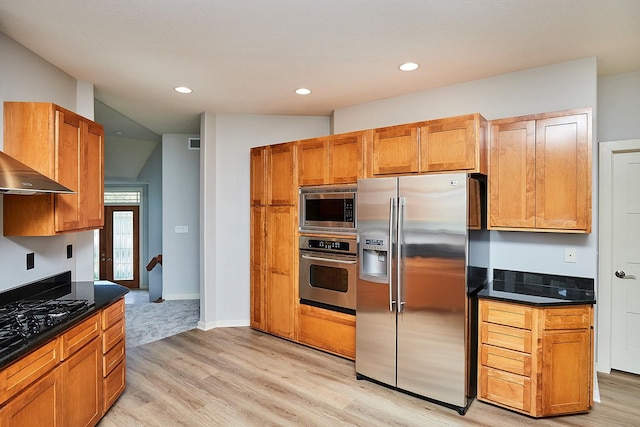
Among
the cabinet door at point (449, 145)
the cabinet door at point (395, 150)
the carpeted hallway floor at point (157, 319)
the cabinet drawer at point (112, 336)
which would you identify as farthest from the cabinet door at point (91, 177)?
the cabinet door at point (449, 145)

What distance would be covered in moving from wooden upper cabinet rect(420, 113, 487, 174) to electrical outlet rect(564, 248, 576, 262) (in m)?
0.91

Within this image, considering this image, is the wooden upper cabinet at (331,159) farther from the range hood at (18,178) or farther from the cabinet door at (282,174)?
the range hood at (18,178)

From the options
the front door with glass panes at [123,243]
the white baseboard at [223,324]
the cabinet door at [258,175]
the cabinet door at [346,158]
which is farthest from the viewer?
the front door with glass panes at [123,243]

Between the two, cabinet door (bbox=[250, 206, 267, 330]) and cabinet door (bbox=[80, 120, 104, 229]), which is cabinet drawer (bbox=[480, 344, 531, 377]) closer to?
cabinet door (bbox=[250, 206, 267, 330])

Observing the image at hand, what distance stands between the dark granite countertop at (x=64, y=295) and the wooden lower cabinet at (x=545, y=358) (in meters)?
2.79

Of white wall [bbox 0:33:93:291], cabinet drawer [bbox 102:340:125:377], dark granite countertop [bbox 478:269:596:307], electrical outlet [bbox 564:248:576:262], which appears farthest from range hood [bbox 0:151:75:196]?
electrical outlet [bbox 564:248:576:262]

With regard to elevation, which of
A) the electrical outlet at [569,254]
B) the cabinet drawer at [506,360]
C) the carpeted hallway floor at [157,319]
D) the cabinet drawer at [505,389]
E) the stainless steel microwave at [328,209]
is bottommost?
the carpeted hallway floor at [157,319]

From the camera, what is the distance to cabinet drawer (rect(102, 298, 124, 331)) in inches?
99.4

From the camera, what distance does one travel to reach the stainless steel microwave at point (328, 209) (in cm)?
351

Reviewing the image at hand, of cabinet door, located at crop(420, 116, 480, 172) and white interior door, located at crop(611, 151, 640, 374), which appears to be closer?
cabinet door, located at crop(420, 116, 480, 172)

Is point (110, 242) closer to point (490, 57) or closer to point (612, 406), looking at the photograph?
point (490, 57)

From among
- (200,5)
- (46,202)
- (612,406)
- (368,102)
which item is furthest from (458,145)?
(46,202)

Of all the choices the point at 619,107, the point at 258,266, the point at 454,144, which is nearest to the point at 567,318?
the point at 454,144

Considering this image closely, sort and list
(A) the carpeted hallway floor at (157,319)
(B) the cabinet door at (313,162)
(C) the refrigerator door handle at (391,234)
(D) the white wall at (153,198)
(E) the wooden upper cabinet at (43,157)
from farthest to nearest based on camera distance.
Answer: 1. (D) the white wall at (153,198)
2. (A) the carpeted hallway floor at (157,319)
3. (B) the cabinet door at (313,162)
4. (C) the refrigerator door handle at (391,234)
5. (E) the wooden upper cabinet at (43,157)
